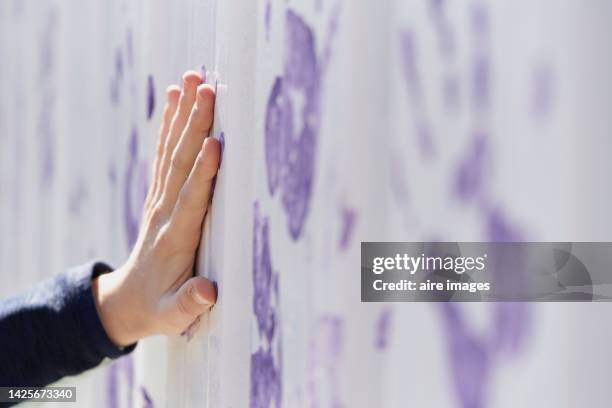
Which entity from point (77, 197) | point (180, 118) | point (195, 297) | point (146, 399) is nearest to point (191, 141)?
point (180, 118)

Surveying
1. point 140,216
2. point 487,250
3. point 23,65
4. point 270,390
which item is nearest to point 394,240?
point 487,250

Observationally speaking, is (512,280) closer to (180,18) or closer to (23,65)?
(180,18)

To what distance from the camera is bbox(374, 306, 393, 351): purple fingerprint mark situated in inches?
23.4

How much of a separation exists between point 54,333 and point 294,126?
525 mm

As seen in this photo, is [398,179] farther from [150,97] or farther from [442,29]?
[150,97]

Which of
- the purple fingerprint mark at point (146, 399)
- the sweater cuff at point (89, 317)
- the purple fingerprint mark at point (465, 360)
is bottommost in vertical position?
the purple fingerprint mark at point (146, 399)

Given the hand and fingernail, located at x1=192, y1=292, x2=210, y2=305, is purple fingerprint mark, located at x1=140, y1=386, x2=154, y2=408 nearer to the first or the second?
the hand

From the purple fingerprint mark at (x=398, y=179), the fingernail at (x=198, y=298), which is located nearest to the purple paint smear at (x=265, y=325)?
the fingernail at (x=198, y=298)

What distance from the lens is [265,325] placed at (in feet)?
Answer: 2.60

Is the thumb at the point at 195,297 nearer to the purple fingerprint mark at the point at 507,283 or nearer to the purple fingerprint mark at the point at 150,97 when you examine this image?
the purple fingerprint mark at the point at 150,97

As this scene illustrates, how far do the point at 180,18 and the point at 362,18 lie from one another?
19.3 inches

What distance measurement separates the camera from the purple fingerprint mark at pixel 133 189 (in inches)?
48.3

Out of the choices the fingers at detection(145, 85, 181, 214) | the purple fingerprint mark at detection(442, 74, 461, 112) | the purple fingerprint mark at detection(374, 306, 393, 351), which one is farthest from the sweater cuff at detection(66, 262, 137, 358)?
the purple fingerprint mark at detection(442, 74, 461, 112)

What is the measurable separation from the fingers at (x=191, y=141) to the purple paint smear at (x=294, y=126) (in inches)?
5.9
